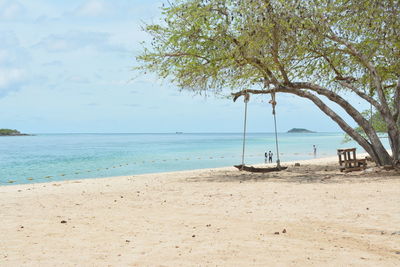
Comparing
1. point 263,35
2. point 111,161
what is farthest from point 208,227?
point 111,161

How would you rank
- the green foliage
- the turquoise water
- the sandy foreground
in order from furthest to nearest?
the turquoise water < the green foliage < the sandy foreground

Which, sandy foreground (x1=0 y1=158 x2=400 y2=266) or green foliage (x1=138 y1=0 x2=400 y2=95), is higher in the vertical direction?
green foliage (x1=138 y1=0 x2=400 y2=95)

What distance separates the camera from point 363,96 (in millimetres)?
18969

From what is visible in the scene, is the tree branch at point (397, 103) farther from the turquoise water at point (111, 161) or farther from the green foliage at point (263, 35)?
the turquoise water at point (111, 161)

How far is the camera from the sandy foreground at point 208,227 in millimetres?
5723

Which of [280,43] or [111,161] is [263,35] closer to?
[280,43]

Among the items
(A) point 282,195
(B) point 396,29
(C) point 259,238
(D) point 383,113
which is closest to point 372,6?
(B) point 396,29

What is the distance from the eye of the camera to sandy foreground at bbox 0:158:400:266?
225 inches

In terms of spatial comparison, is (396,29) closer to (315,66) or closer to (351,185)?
(315,66)

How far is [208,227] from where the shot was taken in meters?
7.66

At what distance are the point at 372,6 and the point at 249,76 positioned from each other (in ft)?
20.6

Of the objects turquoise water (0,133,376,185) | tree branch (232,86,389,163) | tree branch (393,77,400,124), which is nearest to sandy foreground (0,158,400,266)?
tree branch (232,86,389,163)

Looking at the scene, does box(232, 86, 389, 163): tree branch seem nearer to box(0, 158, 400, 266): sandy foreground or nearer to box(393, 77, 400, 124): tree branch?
box(393, 77, 400, 124): tree branch

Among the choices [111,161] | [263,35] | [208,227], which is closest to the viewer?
[208,227]
